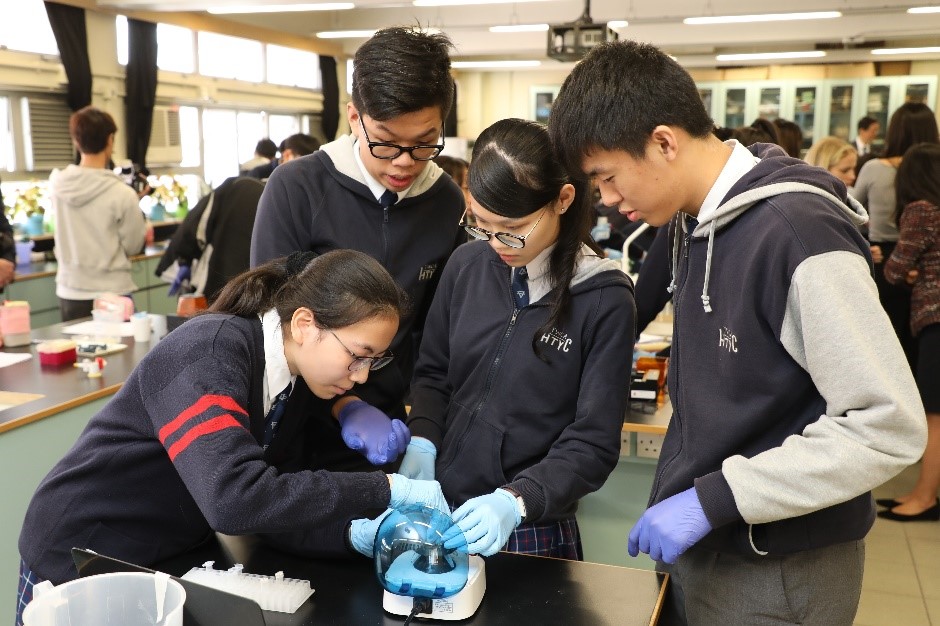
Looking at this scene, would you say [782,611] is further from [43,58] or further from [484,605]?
[43,58]

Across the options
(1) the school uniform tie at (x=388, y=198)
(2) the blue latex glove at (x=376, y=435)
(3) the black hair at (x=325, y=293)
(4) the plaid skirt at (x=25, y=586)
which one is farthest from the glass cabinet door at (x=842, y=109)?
(4) the plaid skirt at (x=25, y=586)

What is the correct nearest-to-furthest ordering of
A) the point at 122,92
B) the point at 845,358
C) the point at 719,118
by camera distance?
the point at 845,358
the point at 122,92
the point at 719,118

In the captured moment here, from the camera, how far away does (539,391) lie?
143 cm

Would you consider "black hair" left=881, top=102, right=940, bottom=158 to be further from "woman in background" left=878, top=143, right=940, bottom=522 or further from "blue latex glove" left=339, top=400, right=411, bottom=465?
"blue latex glove" left=339, top=400, right=411, bottom=465

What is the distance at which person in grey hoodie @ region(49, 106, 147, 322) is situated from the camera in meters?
4.07

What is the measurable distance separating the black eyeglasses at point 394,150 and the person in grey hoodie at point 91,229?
2.94 metres

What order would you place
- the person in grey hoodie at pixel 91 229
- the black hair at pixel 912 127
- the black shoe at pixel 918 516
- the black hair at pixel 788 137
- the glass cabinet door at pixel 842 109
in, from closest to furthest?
the black shoe at pixel 918 516 → the black hair at pixel 912 127 → the person in grey hoodie at pixel 91 229 → the black hair at pixel 788 137 → the glass cabinet door at pixel 842 109

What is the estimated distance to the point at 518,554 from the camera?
4.34 ft

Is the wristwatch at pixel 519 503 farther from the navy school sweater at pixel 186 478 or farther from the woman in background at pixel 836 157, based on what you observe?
the woman in background at pixel 836 157

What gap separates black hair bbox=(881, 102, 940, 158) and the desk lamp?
3601 mm

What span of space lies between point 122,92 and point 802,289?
6905mm

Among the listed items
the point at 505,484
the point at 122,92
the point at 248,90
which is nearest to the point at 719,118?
the point at 248,90

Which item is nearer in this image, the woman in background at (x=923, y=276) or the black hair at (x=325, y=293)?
the black hair at (x=325, y=293)

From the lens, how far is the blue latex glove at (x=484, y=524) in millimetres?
1187
